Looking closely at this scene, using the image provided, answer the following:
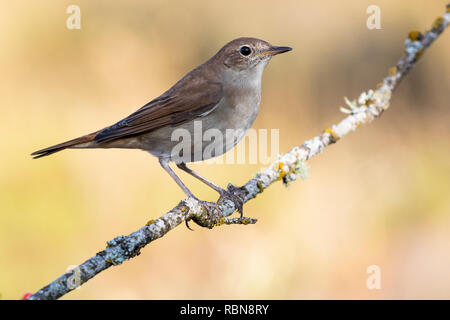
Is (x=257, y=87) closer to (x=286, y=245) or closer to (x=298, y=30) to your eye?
(x=286, y=245)

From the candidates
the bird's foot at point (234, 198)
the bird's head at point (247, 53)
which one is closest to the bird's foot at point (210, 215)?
the bird's foot at point (234, 198)

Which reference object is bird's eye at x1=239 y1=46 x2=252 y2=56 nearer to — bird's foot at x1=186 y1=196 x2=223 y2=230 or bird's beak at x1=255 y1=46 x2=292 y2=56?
bird's beak at x1=255 y1=46 x2=292 y2=56

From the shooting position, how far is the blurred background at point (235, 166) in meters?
6.67

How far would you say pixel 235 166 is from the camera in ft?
25.3

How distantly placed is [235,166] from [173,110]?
9.36 ft

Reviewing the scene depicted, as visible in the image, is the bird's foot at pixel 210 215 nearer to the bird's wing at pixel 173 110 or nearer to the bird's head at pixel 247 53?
the bird's wing at pixel 173 110

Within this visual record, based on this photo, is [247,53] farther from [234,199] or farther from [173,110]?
[234,199]

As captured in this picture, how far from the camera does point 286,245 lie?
7.00 m

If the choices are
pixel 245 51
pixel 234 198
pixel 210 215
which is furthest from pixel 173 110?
pixel 210 215

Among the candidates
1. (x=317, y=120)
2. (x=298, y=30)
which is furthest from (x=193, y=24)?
(x=317, y=120)

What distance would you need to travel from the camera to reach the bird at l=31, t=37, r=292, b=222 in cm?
475

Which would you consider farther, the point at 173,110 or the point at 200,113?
the point at 173,110

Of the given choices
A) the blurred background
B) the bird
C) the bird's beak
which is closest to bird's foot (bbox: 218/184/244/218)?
the bird

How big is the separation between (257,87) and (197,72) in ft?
2.38
